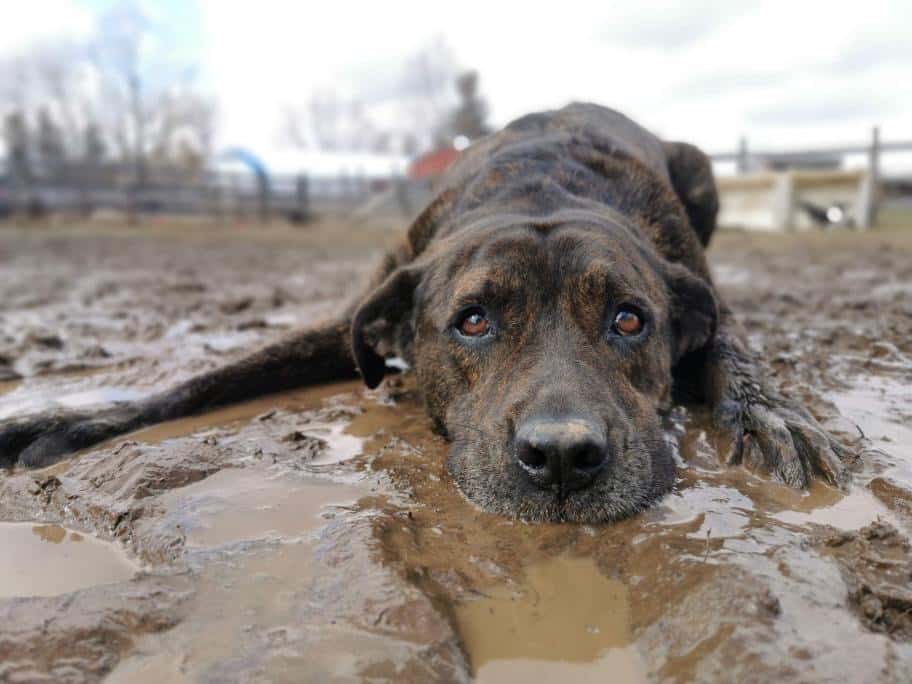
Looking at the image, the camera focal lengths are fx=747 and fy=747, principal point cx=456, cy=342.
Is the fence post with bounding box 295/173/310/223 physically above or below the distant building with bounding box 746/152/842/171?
below

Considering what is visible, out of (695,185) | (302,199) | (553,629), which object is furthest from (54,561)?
(302,199)

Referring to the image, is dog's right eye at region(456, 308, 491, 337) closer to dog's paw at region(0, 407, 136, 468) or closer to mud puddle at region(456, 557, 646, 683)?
mud puddle at region(456, 557, 646, 683)

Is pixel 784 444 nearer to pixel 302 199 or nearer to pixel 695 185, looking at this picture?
pixel 695 185

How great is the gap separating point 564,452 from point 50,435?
7.13ft

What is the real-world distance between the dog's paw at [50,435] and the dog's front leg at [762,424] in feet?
8.48

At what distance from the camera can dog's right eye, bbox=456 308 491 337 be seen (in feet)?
10.1

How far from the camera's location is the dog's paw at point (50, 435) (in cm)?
297

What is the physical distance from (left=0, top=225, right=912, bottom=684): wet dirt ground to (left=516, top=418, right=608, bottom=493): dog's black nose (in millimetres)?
150

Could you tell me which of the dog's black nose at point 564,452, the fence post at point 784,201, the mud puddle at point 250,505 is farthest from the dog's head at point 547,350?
the fence post at point 784,201

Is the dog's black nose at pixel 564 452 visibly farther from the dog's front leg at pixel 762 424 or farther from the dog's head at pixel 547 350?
the dog's front leg at pixel 762 424

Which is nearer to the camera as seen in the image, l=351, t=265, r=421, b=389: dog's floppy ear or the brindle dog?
the brindle dog

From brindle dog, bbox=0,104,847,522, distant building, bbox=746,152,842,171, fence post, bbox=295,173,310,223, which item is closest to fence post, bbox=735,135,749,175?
distant building, bbox=746,152,842,171

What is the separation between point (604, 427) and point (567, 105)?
141 inches

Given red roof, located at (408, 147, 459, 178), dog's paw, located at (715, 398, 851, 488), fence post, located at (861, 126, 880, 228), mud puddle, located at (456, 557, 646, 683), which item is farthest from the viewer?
red roof, located at (408, 147, 459, 178)
